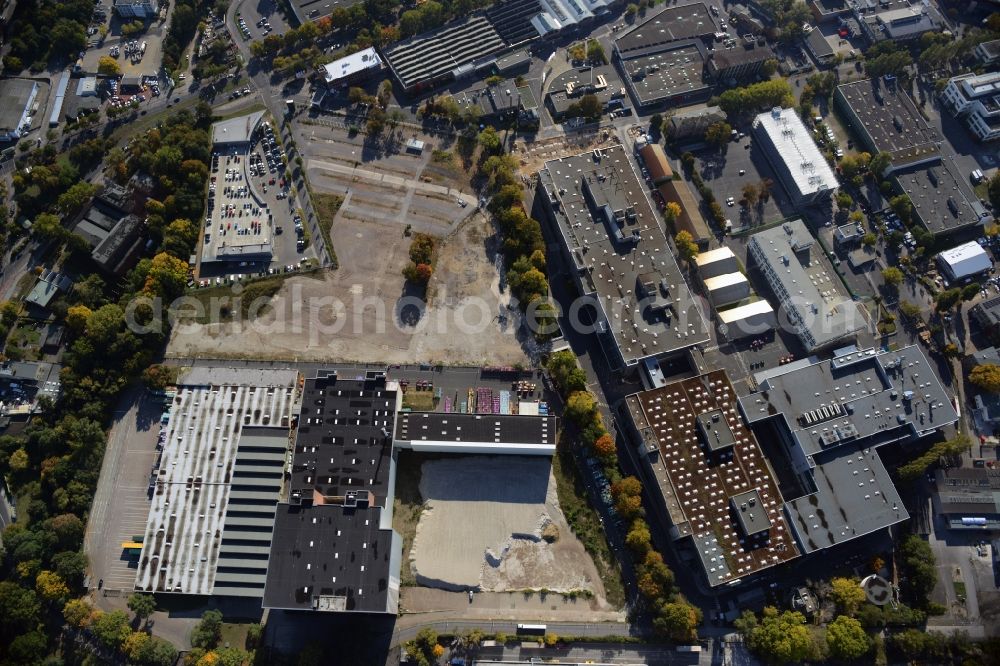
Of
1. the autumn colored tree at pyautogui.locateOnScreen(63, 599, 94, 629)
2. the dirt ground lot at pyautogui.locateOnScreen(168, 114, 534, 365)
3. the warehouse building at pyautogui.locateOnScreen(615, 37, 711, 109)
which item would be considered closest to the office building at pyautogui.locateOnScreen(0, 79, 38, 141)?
the dirt ground lot at pyautogui.locateOnScreen(168, 114, 534, 365)

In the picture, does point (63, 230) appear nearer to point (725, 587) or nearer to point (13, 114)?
point (13, 114)

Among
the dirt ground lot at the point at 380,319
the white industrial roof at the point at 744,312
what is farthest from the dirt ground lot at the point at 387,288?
the white industrial roof at the point at 744,312

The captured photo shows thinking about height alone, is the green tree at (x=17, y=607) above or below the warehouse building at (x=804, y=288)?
below

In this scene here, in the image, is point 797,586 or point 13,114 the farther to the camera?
point 13,114

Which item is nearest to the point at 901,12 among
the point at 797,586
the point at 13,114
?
the point at 797,586

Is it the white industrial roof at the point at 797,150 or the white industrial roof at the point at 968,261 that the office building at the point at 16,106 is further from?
the white industrial roof at the point at 968,261

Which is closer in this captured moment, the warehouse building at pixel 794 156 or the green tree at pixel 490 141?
the warehouse building at pixel 794 156
